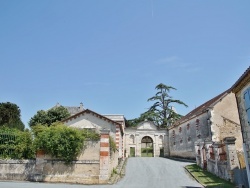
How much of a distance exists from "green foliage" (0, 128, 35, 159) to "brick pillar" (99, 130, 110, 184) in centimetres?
436

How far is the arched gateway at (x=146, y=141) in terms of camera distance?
123 feet

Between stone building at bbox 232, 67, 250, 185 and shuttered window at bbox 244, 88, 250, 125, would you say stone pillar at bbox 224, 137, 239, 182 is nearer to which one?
stone building at bbox 232, 67, 250, 185

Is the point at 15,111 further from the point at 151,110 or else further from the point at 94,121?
the point at 151,110

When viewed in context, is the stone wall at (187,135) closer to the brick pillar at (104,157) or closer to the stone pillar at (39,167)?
the brick pillar at (104,157)

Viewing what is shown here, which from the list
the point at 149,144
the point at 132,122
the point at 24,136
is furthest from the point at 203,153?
the point at 132,122

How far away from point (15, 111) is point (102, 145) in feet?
74.1

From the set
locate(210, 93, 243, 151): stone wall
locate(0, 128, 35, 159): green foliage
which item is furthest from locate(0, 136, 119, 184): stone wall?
locate(210, 93, 243, 151): stone wall

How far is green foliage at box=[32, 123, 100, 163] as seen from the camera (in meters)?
13.1

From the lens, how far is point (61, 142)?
13.2 meters

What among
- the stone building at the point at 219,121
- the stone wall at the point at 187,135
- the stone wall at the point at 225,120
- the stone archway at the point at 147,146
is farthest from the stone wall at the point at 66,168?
the stone archway at the point at 147,146

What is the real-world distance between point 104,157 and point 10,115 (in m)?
22.6

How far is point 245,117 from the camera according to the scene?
1134 cm

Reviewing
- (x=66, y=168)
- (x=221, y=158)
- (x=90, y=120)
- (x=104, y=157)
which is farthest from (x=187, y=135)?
(x=66, y=168)

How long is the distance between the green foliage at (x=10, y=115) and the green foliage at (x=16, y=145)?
683 inches
